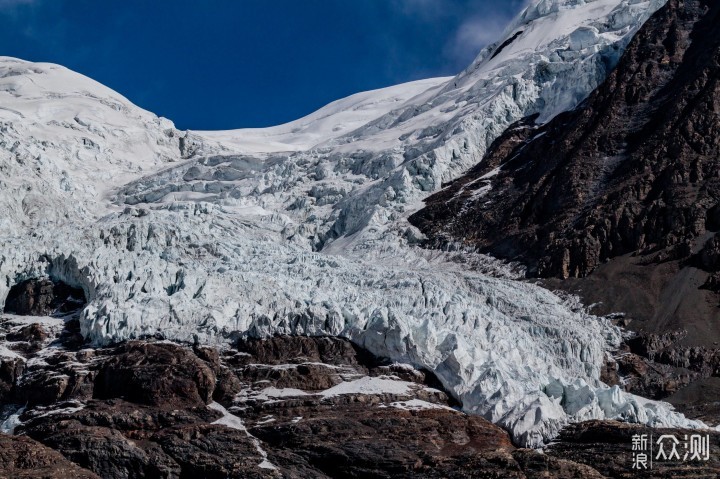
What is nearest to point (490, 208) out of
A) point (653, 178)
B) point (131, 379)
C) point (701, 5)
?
point (653, 178)

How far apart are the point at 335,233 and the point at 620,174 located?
35.2 metres

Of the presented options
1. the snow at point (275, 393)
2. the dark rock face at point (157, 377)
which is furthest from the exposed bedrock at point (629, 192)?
the dark rock face at point (157, 377)

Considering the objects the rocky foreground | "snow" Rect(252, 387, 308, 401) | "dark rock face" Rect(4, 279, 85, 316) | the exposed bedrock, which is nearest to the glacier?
"dark rock face" Rect(4, 279, 85, 316)

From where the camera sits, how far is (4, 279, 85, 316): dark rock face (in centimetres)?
7925

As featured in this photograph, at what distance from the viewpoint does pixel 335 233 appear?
402 feet

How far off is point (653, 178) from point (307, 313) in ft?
159

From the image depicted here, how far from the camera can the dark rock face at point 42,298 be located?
79.2 metres

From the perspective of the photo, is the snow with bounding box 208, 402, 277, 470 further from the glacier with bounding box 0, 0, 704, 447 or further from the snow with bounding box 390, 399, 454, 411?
the snow with bounding box 390, 399, 454, 411

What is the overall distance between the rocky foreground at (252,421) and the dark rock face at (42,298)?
4.17 metres

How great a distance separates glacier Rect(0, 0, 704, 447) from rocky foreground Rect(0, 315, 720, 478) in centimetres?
231

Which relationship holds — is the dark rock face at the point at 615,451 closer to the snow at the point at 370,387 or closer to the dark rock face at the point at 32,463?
the snow at the point at 370,387

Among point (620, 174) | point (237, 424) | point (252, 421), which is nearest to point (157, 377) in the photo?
point (237, 424)

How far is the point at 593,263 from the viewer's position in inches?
3858

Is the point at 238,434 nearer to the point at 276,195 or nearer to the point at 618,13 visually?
the point at 276,195
